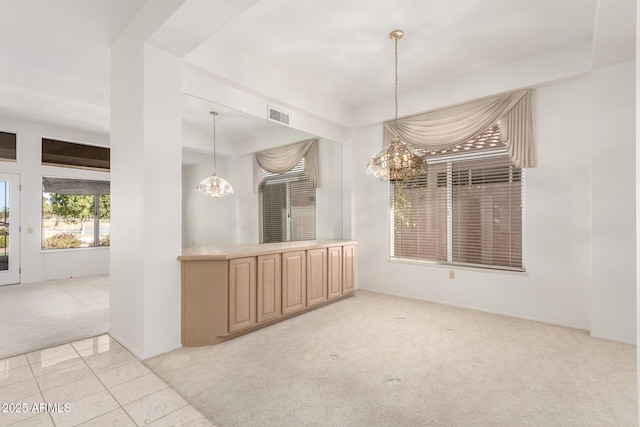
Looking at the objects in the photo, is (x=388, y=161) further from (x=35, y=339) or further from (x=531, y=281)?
(x=35, y=339)

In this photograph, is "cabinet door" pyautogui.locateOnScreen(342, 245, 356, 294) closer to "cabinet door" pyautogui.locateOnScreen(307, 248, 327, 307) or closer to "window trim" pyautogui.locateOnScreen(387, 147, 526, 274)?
"cabinet door" pyautogui.locateOnScreen(307, 248, 327, 307)

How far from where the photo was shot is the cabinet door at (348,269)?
4840mm

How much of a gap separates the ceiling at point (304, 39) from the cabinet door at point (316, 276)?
69.1 inches

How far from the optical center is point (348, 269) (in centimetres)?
495

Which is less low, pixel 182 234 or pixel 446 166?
pixel 446 166

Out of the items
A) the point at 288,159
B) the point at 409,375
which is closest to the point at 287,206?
the point at 288,159

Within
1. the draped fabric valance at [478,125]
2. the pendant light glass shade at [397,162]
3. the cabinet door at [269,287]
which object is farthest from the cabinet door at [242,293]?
the draped fabric valance at [478,125]

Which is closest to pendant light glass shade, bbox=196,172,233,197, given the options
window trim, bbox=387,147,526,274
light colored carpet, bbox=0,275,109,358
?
light colored carpet, bbox=0,275,109,358

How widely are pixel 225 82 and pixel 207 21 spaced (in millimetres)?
1105

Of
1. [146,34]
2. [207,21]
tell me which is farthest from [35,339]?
[207,21]

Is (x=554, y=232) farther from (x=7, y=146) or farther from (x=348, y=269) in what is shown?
(x=7, y=146)

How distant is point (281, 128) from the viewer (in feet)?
14.5

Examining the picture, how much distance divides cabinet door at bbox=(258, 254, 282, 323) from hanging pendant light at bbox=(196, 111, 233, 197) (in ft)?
2.91

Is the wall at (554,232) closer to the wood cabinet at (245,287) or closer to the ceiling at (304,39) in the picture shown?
the ceiling at (304,39)
